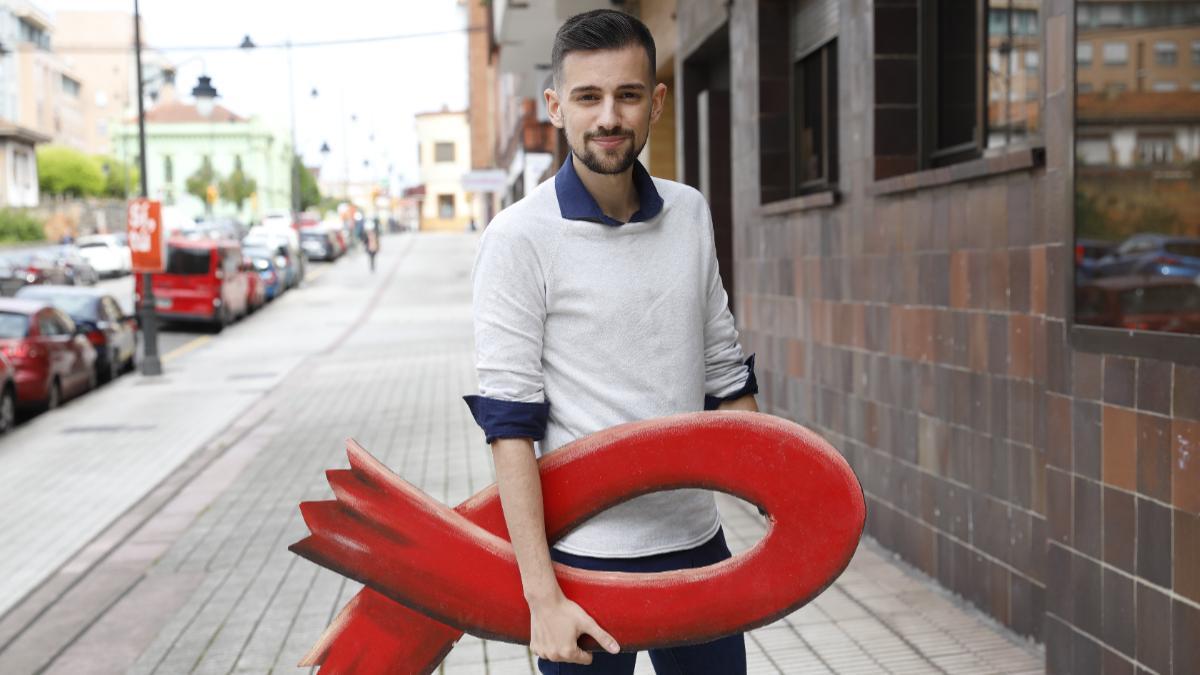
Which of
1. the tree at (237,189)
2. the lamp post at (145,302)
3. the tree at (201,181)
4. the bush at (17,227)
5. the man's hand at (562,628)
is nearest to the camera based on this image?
the man's hand at (562,628)

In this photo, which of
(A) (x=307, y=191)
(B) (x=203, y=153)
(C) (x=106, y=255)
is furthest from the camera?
(A) (x=307, y=191)

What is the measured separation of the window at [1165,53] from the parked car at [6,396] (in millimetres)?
12675

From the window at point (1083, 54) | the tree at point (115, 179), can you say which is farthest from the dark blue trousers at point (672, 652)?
the tree at point (115, 179)

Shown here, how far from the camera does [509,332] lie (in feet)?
7.41

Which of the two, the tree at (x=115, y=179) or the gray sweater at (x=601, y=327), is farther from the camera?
the tree at (x=115, y=179)

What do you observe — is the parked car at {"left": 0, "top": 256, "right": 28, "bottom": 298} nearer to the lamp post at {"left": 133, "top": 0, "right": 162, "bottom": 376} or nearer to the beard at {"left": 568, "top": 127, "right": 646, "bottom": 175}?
the lamp post at {"left": 133, "top": 0, "right": 162, "bottom": 376}

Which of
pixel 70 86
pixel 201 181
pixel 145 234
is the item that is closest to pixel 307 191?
pixel 70 86

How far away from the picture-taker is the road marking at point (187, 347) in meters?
24.1

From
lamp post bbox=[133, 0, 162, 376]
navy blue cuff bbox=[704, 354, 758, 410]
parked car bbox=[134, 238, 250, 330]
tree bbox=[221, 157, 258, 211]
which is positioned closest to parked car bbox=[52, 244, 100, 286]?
parked car bbox=[134, 238, 250, 330]

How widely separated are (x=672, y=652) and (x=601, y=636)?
37cm

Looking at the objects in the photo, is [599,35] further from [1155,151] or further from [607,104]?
[1155,151]

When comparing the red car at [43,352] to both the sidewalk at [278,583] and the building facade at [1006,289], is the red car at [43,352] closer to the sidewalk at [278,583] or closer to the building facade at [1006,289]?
the sidewalk at [278,583]

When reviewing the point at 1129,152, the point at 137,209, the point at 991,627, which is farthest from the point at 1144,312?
the point at 137,209

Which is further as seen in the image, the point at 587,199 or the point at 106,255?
the point at 106,255
